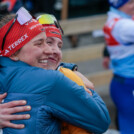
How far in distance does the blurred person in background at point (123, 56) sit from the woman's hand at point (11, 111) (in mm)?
2021

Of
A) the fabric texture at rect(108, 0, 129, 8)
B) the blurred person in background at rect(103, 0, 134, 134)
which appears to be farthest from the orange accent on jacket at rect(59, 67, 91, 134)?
the fabric texture at rect(108, 0, 129, 8)

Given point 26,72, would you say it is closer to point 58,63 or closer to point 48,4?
point 58,63

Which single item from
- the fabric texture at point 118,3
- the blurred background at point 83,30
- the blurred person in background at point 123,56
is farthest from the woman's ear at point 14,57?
the fabric texture at point 118,3

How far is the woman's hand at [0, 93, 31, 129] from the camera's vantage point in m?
1.90

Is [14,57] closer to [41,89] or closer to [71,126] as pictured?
[41,89]

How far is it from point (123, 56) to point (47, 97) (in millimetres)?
2139

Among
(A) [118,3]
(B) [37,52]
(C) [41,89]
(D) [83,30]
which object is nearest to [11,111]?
(C) [41,89]

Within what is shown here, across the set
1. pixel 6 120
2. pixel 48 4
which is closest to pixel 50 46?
pixel 6 120

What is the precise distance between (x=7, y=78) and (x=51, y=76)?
26 cm

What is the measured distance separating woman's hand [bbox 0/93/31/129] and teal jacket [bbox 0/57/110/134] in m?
0.02

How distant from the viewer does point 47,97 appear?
1881 mm

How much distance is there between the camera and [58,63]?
2232 millimetres

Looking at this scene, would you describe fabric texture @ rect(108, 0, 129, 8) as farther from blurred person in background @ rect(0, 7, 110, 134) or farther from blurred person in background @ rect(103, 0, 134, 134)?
blurred person in background @ rect(0, 7, 110, 134)

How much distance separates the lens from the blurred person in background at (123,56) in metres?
3.76
